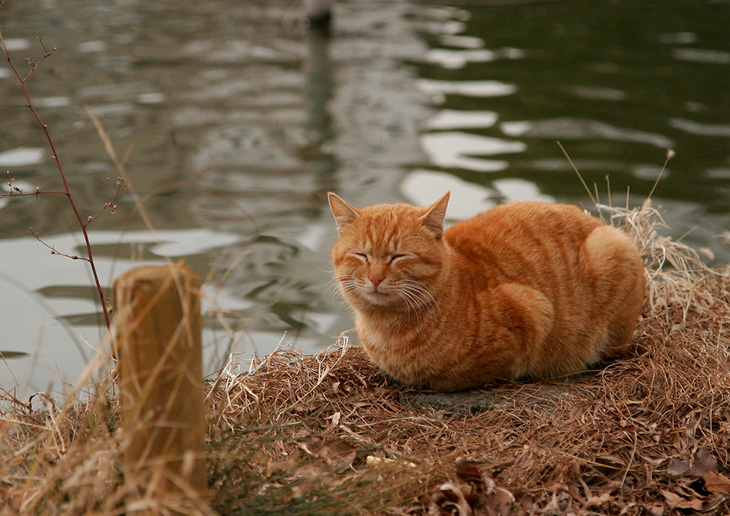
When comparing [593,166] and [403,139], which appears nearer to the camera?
[593,166]

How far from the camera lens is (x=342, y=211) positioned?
10.4 ft

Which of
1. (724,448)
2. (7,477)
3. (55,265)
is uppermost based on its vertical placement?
(7,477)

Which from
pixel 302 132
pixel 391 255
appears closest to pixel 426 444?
pixel 391 255

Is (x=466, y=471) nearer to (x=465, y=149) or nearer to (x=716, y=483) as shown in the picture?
(x=716, y=483)

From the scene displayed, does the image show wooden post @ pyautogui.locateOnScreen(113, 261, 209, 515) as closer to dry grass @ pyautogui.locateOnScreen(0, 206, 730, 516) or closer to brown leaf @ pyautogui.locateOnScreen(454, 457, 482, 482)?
dry grass @ pyautogui.locateOnScreen(0, 206, 730, 516)

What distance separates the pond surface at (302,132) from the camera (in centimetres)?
487

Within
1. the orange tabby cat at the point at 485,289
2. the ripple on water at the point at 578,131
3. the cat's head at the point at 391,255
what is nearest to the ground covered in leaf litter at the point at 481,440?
the orange tabby cat at the point at 485,289

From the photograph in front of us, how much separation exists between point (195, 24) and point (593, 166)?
7.06 m

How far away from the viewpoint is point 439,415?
310cm

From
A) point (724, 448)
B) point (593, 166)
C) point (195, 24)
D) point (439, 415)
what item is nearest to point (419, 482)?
point (439, 415)

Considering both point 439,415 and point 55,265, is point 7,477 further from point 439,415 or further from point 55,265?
point 55,265

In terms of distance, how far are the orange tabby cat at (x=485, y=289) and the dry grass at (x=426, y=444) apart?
15cm

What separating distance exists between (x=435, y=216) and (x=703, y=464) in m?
1.38

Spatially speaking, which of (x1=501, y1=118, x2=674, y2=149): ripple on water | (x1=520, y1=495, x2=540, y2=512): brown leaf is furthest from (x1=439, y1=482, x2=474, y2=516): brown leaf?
(x1=501, y1=118, x2=674, y2=149): ripple on water
